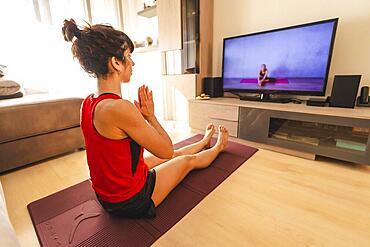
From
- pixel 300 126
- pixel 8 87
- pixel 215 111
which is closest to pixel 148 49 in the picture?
pixel 215 111

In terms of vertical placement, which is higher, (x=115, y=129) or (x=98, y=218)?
(x=115, y=129)

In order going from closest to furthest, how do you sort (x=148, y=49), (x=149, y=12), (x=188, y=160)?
(x=188, y=160)
(x=149, y=12)
(x=148, y=49)

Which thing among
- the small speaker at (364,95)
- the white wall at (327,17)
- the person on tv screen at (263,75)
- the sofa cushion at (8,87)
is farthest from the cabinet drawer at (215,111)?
the sofa cushion at (8,87)

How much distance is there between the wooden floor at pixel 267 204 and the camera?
0.92m

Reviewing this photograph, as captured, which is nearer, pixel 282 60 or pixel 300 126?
pixel 300 126

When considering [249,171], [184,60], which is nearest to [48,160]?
[249,171]

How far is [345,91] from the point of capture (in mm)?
1591

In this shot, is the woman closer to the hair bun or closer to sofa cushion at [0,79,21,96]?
the hair bun

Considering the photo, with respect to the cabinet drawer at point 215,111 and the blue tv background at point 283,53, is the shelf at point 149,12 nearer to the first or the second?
the blue tv background at point 283,53

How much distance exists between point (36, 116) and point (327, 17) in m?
2.76

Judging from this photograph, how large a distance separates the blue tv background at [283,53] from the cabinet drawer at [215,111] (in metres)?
0.46

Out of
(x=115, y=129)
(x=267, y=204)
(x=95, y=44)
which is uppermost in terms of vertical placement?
(x=95, y=44)

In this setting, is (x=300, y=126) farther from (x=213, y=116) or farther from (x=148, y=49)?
(x=148, y=49)

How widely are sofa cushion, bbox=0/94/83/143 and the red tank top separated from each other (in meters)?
1.10
